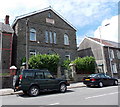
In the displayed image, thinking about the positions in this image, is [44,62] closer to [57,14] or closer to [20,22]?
[20,22]

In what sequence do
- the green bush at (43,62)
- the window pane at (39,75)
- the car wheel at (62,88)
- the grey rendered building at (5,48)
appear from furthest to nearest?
the grey rendered building at (5,48) < the green bush at (43,62) < the car wheel at (62,88) < the window pane at (39,75)

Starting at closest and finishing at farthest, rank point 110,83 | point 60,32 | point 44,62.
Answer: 1. point 110,83
2. point 44,62
3. point 60,32

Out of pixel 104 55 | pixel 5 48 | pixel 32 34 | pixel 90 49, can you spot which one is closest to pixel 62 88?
pixel 5 48

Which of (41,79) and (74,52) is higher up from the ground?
(74,52)

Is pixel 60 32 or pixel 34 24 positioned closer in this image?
pixel 34 24

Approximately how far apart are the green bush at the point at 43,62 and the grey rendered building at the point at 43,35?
2.74 m

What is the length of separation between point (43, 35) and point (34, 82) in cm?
1253

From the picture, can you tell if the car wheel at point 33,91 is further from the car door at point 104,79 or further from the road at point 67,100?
the car door at point 104,79

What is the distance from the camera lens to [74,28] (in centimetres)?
2508

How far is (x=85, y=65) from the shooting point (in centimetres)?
2017

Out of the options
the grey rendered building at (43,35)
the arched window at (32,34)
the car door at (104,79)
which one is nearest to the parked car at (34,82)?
the car door at (104,79)

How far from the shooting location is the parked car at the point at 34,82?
31.8 feet

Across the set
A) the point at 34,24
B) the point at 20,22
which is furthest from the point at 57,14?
the point at 20,22

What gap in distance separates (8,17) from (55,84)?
15.5 metres
